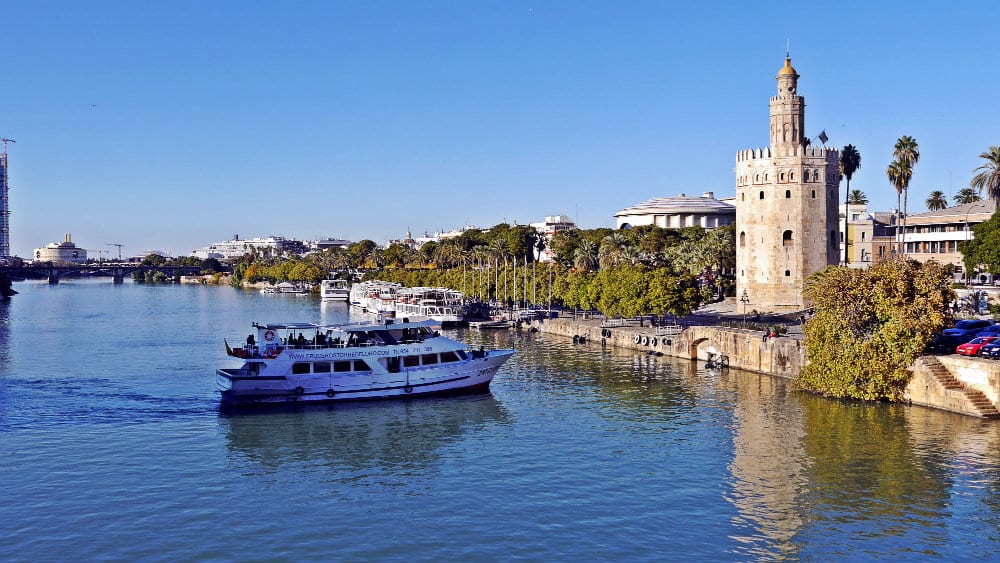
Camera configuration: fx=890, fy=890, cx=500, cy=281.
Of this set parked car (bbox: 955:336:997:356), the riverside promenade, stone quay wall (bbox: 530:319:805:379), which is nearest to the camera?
the riverside promenade

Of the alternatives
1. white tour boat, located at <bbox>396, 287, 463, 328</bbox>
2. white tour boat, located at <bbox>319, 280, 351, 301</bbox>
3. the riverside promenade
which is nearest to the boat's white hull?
the riverside promenade

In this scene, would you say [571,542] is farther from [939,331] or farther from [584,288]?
[584,288]

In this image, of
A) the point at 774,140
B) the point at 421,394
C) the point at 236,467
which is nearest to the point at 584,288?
the point at 774,140

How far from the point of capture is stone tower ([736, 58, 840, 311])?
7506cm

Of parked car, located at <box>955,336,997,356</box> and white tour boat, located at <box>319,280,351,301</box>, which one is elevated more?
white tour boat, located at <box>319,280,351,301</box>

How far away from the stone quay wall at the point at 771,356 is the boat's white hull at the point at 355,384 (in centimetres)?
1793

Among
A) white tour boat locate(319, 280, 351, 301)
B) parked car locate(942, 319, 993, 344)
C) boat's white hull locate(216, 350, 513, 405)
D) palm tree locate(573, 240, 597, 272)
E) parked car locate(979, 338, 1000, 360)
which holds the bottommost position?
boat's white hull locate(216, 350, 513, 405)

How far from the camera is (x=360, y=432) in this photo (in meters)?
41.5

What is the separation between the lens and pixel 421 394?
164ft

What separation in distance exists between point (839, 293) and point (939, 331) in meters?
5.07

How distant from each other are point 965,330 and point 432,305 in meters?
64.3

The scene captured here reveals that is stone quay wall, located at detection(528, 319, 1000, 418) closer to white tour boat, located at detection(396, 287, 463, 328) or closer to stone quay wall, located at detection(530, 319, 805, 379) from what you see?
stone quay wall, located at detection(530, 319, 805, 379)

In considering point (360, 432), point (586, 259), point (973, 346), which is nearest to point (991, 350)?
point (973, 346)

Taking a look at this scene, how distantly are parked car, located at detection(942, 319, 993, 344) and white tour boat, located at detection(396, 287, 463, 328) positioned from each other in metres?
53.1
